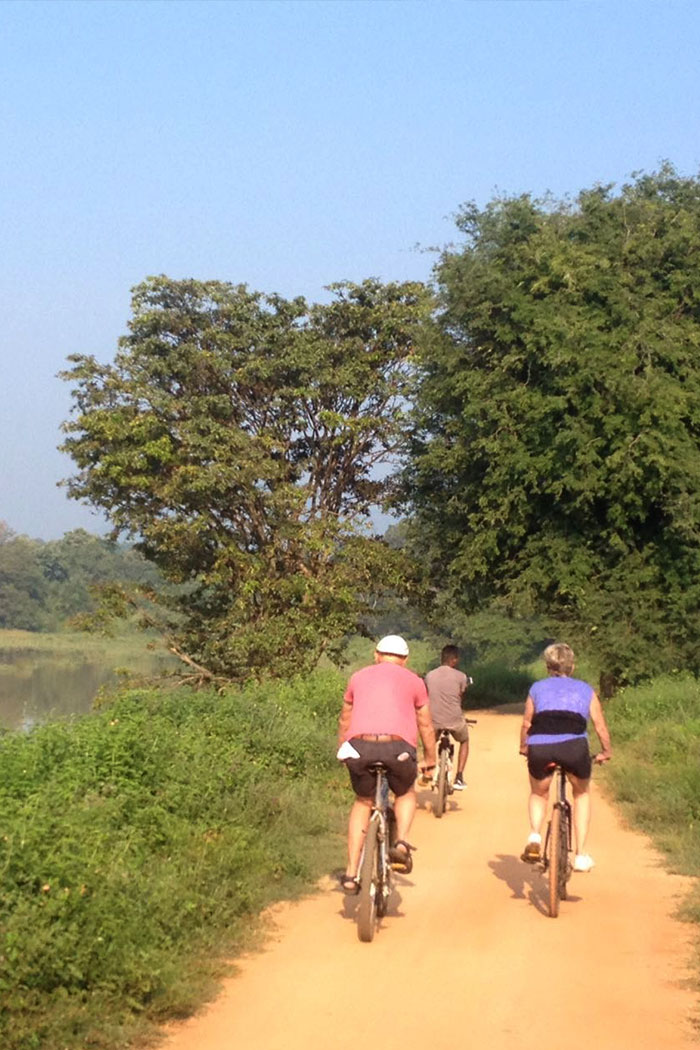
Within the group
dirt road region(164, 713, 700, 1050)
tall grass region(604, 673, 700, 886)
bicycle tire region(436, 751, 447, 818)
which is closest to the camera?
dirt road region(164, 713, 700, 1050)

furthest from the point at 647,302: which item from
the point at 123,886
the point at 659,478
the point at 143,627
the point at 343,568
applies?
the point at 123,886

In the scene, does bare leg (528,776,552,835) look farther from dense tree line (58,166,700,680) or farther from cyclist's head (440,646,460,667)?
dense tree line (58,166,700,680)

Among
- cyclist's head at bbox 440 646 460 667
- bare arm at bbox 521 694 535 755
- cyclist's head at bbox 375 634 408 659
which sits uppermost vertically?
cyclist's head at bbox 375 634 408 659

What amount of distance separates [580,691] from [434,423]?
1904 centimetres

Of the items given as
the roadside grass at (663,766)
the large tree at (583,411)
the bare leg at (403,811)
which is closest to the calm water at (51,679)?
the large tree at (583,411)

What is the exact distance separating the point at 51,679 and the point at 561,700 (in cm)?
4180

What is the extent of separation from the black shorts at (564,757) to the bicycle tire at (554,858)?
11.0 inches

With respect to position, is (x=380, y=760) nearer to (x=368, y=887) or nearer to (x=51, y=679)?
(x=368, y=887)

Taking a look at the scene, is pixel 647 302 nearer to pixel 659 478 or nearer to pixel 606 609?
pixel 659 478

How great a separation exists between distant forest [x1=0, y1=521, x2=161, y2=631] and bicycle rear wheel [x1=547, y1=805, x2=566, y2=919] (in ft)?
234

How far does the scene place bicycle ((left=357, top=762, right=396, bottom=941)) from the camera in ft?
25.8

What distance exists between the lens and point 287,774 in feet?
41.1

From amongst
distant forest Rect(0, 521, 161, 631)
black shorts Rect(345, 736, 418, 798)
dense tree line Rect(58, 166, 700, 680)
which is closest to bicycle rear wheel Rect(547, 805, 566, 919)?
black shorts Rect(345, 736, 418, 798)

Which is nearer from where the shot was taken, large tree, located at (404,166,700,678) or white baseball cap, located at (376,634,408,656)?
white baseball cap, located at (376,634,408,656)
